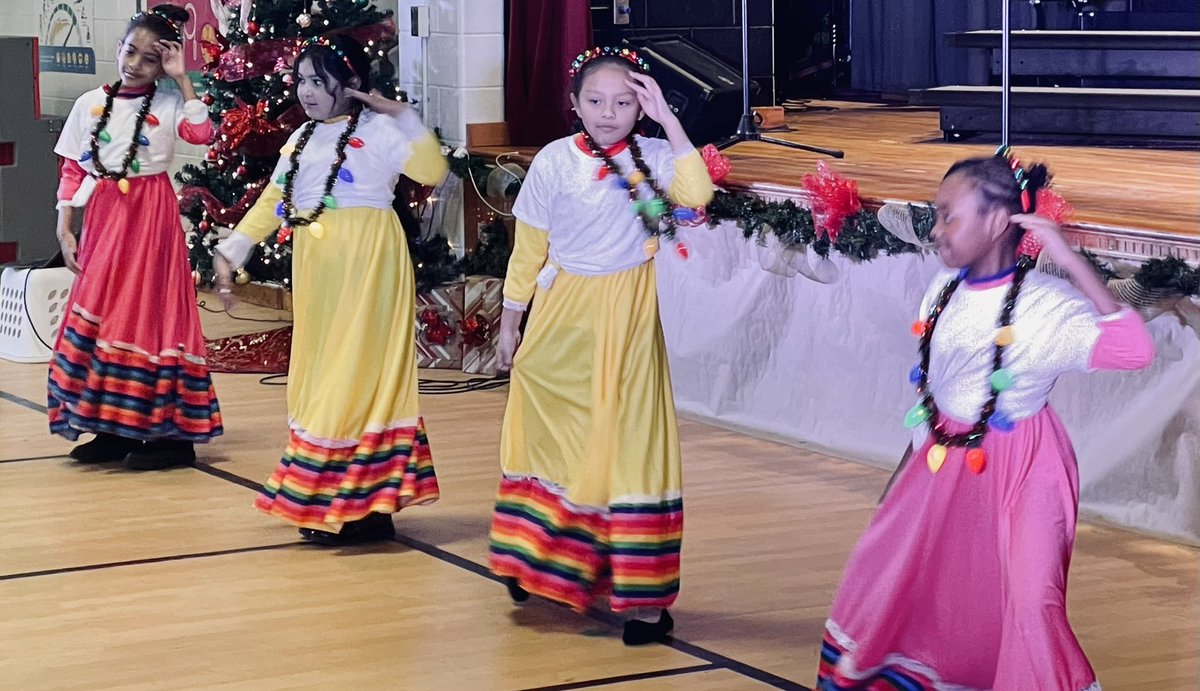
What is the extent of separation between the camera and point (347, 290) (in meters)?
4.86

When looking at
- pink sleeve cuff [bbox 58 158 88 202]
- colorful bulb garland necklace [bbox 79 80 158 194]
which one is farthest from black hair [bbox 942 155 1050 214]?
pink sleeve cuff [bbox 58 158 88 202]

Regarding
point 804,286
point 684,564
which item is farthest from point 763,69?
point 684,564

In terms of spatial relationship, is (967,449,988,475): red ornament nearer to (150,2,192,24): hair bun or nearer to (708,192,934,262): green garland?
(708,192,934,262): green garland

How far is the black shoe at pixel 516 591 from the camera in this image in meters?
4.35

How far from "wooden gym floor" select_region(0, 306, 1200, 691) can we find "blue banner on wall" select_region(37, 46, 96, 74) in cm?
554

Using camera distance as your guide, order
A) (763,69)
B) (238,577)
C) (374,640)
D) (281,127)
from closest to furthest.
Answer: (374,640) → (238,577) → (281,127) → (763,69)

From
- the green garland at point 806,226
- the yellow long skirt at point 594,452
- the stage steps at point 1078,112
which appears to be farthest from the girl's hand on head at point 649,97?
the stage steps at point 1078,112

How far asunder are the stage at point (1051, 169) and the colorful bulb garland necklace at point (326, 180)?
1.85 m

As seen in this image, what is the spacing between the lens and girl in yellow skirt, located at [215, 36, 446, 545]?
483 cm

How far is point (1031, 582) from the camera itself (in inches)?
123

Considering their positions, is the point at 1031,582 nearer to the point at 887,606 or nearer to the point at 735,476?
the point at 887,606

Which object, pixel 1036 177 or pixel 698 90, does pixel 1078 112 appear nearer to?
pixel 698 90

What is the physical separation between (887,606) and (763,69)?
26.0 ft

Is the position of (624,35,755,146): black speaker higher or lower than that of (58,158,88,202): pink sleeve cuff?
higher
